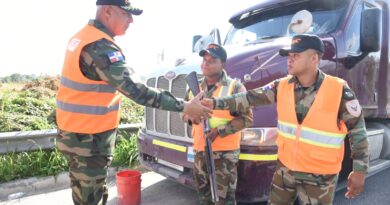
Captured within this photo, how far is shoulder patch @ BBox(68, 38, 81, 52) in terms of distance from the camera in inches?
98.7

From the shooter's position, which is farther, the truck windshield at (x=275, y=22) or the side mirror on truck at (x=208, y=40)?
the side mirror on truck at (x=208, y=40)

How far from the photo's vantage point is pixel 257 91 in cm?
288

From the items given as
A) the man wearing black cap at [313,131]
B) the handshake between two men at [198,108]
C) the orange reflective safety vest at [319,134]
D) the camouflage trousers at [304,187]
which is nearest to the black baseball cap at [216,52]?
the handshake between two men at [198,108]

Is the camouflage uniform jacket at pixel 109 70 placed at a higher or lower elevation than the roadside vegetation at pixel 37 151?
higher

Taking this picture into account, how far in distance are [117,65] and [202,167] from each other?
1.35 m

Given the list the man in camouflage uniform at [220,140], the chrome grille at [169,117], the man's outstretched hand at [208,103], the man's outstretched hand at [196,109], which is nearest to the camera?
the man's outstretched hand at [196,109]

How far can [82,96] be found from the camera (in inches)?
100

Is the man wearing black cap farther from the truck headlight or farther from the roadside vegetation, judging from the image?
the roadside vegetation

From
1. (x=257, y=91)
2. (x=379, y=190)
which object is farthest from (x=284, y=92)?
(x=379, y=190)

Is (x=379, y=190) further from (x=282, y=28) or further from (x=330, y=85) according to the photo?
(x=330, y=85)

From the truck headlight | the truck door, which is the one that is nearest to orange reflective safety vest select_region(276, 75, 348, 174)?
the truck headlight

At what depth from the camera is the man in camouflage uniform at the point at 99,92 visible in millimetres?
2471

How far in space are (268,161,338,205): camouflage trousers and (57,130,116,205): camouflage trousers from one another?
1315mm

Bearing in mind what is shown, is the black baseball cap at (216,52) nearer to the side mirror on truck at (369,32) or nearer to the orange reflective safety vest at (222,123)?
the orange reflective safety vest at (222,123)
